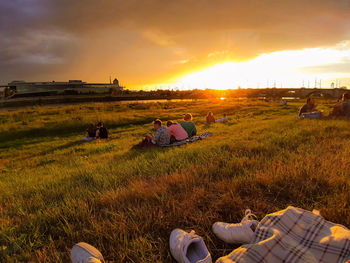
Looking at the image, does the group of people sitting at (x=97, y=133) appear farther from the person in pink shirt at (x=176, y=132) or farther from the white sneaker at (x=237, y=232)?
the white sneaker at (x=237, y=232)

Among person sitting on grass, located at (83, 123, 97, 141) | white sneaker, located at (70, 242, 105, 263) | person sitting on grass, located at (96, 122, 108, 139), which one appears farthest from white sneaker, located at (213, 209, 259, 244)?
person sitting on grass, located at (83, 123, 97, 141)

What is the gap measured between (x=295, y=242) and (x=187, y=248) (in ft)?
3.15

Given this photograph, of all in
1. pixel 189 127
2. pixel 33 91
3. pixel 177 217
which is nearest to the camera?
pixel 177 217

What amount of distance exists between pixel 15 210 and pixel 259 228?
350 cm

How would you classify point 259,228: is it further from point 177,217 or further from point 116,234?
point 116,234

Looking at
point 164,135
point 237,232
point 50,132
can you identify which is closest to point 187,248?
point 237,232

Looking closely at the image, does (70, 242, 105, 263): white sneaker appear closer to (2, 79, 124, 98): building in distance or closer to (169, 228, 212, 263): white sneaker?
(169, 228, 212, 263): white sneaker

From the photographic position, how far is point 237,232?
1.84 m

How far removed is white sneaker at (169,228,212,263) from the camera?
5.32ft

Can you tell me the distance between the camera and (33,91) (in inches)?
3691

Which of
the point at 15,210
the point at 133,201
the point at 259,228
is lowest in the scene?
the point at 15,210

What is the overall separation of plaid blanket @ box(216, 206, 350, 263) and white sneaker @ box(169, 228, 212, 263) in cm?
21

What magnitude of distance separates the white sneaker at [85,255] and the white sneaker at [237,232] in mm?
1141

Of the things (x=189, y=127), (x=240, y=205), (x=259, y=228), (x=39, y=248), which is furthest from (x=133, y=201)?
(x=189, y=127)
